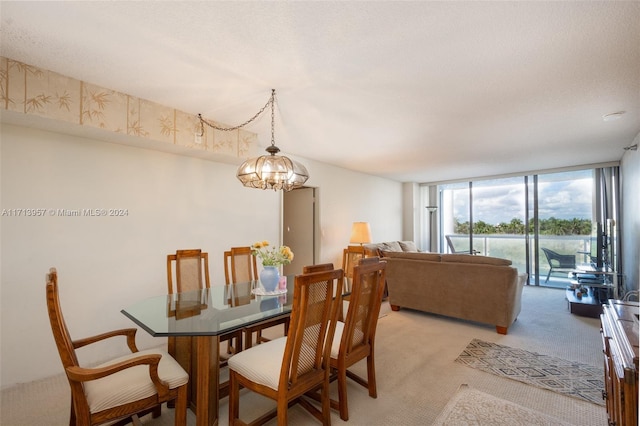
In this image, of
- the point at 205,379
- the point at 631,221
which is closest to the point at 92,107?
→ the point at 205,379

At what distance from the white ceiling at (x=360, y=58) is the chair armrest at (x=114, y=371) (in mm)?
1827

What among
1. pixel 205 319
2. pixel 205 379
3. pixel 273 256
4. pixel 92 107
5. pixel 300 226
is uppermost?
pixel 92 107

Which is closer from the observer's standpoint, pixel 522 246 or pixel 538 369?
pixel 538 369

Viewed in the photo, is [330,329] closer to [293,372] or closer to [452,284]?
[293,372]

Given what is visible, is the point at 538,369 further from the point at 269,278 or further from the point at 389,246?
the point at 389,246

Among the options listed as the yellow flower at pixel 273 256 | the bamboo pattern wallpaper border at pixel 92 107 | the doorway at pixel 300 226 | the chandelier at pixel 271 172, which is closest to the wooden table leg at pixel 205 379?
the yellow flower at pixel 273 256

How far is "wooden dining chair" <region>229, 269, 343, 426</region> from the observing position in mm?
1597

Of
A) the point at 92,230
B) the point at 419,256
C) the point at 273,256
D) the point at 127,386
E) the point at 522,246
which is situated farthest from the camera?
the point at 522,246

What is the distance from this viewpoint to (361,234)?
571 centimetres

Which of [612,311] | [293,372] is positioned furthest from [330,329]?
[612,311]

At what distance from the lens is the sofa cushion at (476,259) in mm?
3582

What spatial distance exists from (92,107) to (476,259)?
14.0 feet

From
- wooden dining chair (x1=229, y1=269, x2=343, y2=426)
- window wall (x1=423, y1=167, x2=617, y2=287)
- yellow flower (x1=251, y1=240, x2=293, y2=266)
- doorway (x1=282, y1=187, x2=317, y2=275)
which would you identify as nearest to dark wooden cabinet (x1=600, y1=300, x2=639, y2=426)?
wooden dining chair (x1=229, y1=269, x2=343, y2=426)

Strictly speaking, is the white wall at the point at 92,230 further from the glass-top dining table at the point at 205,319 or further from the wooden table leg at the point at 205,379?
the wooden table leg at the point at 205,379
